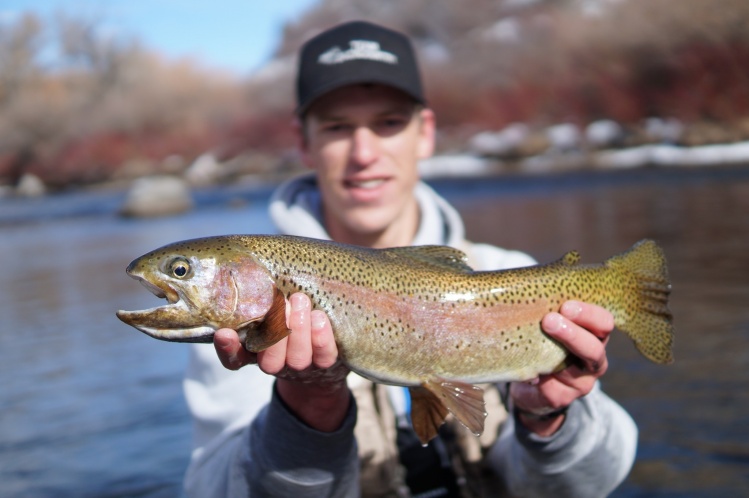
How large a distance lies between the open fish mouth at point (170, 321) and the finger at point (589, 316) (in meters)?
1.07

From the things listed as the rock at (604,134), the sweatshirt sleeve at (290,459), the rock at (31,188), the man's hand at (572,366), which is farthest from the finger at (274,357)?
the rock at (31,188)

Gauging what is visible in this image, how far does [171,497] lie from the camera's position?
5.16 metres

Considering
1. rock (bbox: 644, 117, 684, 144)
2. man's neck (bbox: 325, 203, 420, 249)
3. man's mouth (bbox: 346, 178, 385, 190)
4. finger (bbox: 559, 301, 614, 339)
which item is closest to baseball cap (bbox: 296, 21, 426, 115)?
man's mouth (bbox: 346, 178, 385, 190)

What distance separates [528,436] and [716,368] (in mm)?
3931

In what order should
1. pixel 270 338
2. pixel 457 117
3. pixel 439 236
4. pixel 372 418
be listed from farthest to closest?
pixel 457 117, pixel 439 236, pixel 372 418, pixel 270 338

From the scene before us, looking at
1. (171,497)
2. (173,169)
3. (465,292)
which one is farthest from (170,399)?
(173,169)

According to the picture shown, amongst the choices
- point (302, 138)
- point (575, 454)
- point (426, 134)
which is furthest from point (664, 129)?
point (575, 454)

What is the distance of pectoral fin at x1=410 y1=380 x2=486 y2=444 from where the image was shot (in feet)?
8.34

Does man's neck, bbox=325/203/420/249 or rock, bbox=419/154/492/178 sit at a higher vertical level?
rock, bbox=419/154/492/178

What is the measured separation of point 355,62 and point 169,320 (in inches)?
65.8

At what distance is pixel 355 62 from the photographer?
3.54m

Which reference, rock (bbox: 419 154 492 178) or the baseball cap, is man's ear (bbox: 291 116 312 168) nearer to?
the baseball cap

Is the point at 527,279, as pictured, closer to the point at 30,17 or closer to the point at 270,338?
the point at 270,338

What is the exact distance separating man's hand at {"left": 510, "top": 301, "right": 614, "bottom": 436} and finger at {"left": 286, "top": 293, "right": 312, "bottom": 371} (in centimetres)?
76
